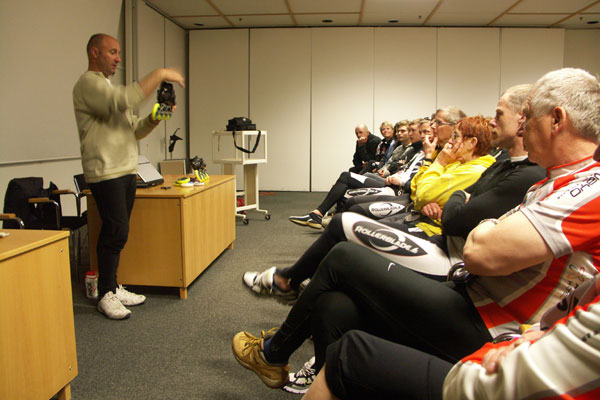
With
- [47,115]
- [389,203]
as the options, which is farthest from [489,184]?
[47,115]

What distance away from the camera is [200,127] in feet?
25.4

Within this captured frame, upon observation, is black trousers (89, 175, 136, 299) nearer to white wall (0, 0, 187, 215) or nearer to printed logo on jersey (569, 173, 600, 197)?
white wall (0, 0, 187, 215)

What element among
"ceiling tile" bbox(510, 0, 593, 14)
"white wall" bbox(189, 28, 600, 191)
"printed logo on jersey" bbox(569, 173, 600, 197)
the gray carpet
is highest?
"ceiling tile" bbox(510, 0, 593, 14)

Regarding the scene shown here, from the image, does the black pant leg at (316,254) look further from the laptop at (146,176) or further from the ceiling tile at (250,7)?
the ceiling tile at (250,7)

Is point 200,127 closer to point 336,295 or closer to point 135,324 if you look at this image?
point 135,324

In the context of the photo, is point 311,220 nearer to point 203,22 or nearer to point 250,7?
point 250,7

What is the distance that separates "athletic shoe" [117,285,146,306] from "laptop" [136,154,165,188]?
25.5 inches

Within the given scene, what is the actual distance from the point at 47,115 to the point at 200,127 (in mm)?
3790

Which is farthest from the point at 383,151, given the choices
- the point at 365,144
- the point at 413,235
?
the point at 413,235

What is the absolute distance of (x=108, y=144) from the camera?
2.25 m

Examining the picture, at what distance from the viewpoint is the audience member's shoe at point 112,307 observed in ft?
7.44

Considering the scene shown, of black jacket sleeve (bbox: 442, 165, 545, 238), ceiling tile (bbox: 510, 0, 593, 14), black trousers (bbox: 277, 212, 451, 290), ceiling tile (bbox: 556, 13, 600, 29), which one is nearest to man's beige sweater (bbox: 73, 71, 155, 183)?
black trousers (bbox: 277, 212, 451, 290)

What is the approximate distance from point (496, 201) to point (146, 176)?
6.79 ft

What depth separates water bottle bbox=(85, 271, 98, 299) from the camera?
8.16 feet
